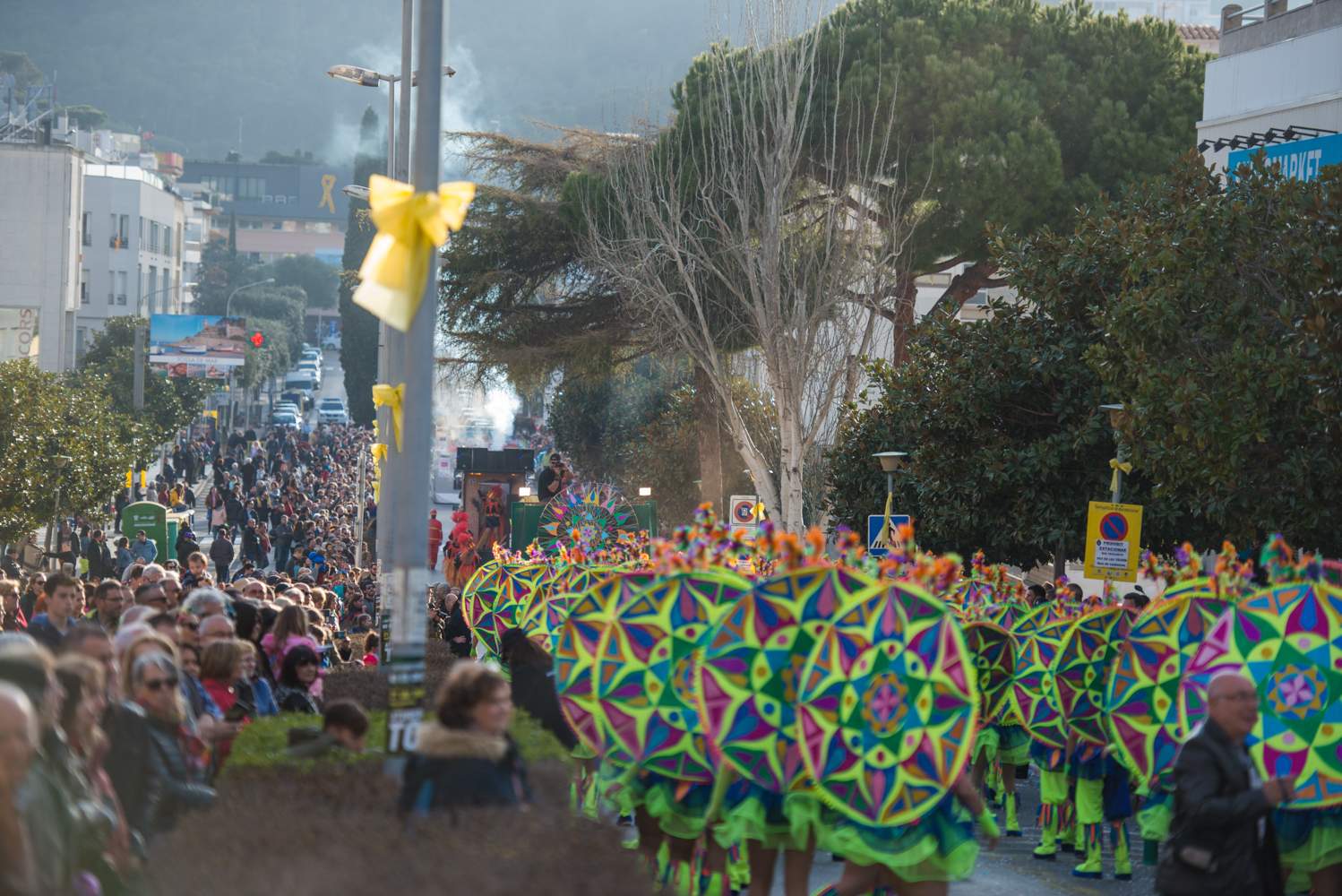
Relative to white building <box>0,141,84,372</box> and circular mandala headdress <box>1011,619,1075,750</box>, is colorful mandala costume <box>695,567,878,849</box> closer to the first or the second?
circular mandala headdress <box>1011,619,1075,750</box>

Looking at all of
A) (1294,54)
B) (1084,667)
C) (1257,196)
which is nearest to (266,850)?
(1084,667)

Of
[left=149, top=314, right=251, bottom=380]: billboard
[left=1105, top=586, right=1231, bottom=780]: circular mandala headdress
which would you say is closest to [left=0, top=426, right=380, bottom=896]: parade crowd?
[left=1105, top=586, right=1231, bottom=780]: circular mandala headdress

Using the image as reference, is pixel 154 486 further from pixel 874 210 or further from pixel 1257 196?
pixel 1257 196

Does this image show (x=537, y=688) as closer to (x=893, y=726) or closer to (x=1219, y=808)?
(x=893, y=726)

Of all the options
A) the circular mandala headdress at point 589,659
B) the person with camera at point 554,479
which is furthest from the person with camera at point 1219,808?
the person with camera at point 554,479

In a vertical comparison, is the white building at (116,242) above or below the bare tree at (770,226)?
above

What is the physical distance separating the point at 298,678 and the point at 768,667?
3022 millimetres

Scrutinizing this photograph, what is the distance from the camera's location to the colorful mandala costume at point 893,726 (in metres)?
7.86

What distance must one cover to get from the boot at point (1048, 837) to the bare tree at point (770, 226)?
17009 mm

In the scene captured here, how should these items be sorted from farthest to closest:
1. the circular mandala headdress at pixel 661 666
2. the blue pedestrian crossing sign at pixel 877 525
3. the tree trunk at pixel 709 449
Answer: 1. the tree trunk at pixel 709 449
2. the blue pedestrian crossing sign at pixel 877 525
3. the circular mandala headdress at pixel 661 666

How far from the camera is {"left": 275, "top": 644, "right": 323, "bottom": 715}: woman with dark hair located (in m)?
9.91

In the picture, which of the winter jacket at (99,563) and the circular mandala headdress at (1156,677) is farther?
the winter jacket at (99,563)

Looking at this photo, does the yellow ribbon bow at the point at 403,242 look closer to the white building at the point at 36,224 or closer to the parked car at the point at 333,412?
the white building at the point at 36,224

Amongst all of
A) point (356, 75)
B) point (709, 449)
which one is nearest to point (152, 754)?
point (356, 75)
